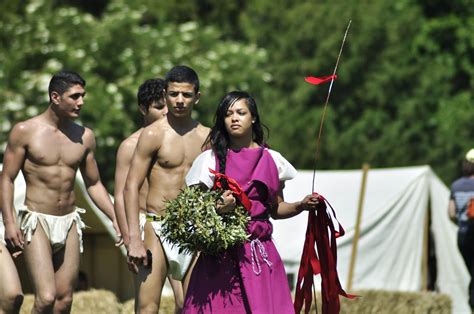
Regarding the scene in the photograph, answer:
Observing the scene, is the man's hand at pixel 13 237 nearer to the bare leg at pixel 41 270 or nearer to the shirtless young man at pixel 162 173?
the bare leg at pixel 41 270

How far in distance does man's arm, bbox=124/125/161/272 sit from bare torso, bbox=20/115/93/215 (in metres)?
0.84

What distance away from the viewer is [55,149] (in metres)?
9.28

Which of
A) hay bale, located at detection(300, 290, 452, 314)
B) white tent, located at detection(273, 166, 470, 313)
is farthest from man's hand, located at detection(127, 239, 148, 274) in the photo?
white tent, located at detection(273, 166, 470, 313)

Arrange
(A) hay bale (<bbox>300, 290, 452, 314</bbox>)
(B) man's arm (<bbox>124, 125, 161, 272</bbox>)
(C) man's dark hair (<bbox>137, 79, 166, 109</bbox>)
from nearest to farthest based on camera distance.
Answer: (B) man's arm (<bbox>124, 125, 161, 272</bbox>)
(C) man's dark hair (<bbox>137, 79, 166, 109</bbox>)
(A) hay bale (<bbox>300, 290, 452, 314</bbox>)

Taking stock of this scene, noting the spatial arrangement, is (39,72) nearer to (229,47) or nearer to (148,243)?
(229,47)

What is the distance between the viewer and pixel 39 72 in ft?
76.5

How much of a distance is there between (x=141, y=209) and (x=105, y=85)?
48.0ft

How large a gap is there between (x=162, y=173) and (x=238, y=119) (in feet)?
3.05

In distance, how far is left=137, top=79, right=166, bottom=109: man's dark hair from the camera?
10070mm

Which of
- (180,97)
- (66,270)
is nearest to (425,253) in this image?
(66,270)

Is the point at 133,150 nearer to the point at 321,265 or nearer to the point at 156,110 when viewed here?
the point at 156,110

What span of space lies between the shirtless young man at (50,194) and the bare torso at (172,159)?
34.8 inches

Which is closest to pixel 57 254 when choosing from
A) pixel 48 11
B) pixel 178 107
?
pixel 178 107

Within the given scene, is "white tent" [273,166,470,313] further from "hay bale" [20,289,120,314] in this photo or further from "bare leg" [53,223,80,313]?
"bare leg" [53,223,80,313]
